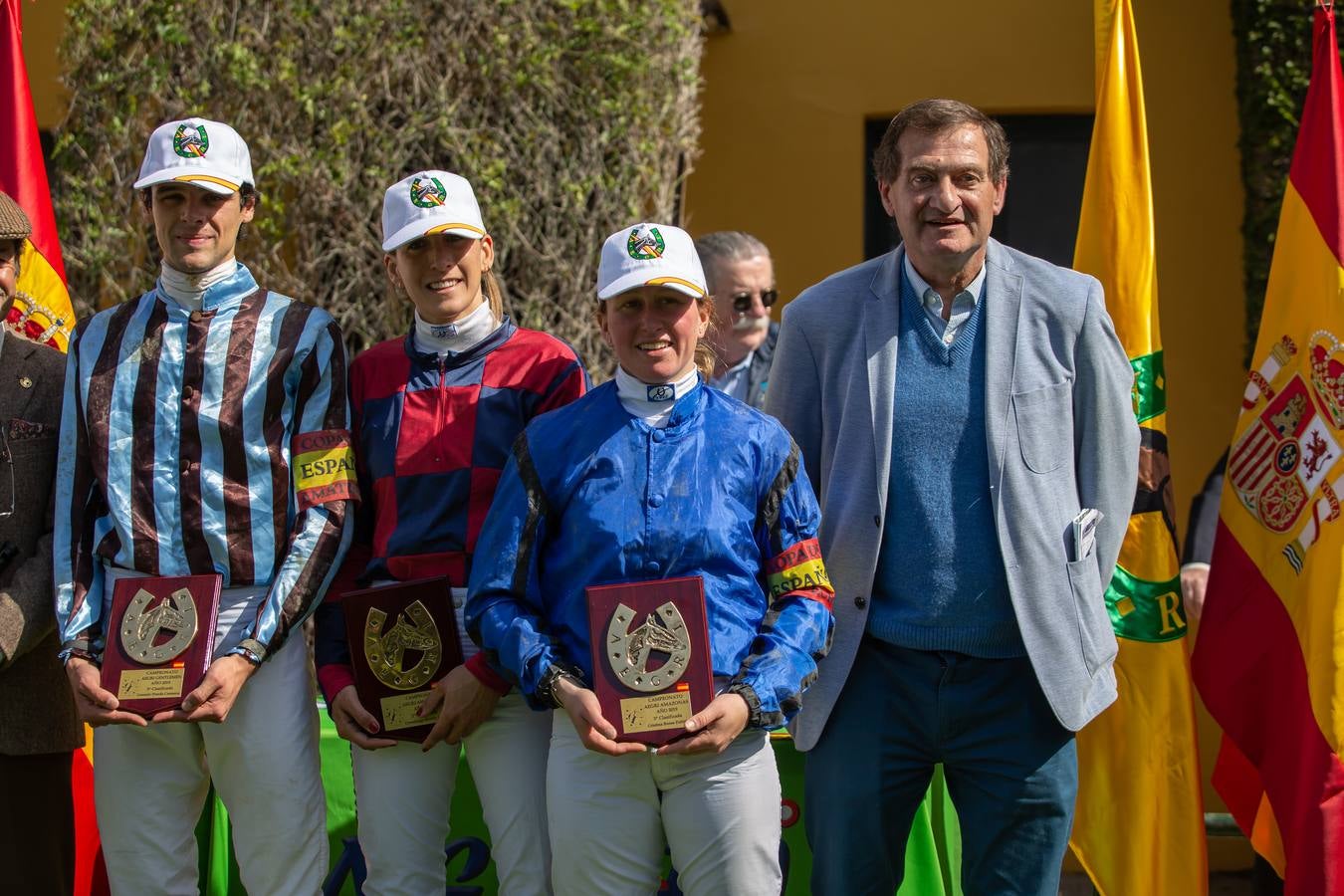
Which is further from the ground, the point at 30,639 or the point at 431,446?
the point at 431,446

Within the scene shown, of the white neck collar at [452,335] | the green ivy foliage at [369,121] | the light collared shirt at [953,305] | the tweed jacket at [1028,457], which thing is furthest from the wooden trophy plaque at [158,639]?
the green ivy foliage at [369,121]

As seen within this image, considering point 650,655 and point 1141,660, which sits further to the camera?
point 1141,660

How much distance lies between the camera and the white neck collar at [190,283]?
3.32 m

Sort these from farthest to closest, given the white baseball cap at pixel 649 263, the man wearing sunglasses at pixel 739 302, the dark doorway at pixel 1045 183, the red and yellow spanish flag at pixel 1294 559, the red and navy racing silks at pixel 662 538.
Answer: the dark doorway at pixel 1045 183 → the man wearing sunglasses at pixel 739 302 → the red and yellow spanish flag at pixel 1294 559 → the white baseball cap at pixel 649 263 → the red and navy racing silks at pixel 662 538

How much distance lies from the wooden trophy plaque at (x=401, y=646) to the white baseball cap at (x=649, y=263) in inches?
30.1

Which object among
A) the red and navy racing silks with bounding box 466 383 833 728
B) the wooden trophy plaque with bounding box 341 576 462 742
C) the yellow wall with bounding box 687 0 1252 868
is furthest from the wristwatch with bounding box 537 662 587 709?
the yellow wall with bounding box 687 0 1252 868

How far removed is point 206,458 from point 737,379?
1.93 meters

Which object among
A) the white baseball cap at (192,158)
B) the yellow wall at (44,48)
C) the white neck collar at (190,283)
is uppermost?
the yellow wall at (44,48)

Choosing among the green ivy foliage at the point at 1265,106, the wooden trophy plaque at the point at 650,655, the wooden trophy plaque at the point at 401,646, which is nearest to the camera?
the wooden trophy plaque at the point at 650,655

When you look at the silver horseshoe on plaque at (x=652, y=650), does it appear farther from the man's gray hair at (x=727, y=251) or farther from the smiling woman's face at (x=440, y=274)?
the man's gray hair at (x=727, y=251)

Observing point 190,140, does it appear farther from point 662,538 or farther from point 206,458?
point 662,538

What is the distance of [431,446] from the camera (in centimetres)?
325

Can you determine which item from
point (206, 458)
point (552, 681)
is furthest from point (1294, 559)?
point (206, 458)

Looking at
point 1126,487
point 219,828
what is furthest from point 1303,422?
point 219,828
